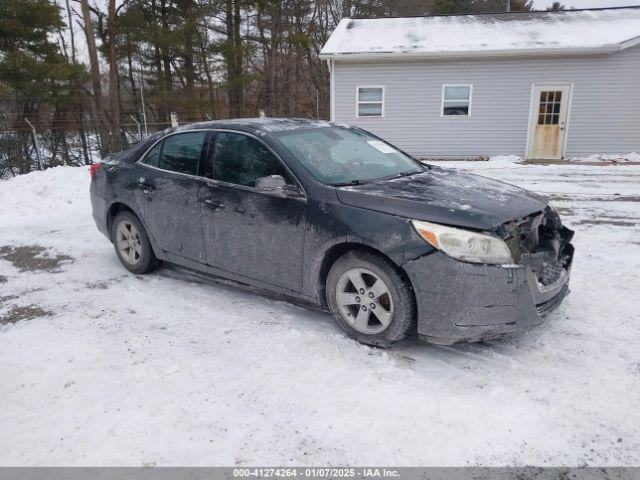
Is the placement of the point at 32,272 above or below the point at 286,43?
below

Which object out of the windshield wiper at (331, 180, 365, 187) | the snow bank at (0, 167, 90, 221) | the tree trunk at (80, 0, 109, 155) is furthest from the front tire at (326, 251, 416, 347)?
the tree trunk at (80, 0, 109, 155)

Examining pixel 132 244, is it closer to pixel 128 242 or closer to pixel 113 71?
pixel 128 242

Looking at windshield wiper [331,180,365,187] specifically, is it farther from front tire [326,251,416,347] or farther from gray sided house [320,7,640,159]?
gray sided house [320,7,640,159]

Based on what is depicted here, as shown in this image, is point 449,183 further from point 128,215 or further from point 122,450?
point 128,215

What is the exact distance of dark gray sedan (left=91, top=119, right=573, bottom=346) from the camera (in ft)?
9.98

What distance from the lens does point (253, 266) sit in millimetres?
3977

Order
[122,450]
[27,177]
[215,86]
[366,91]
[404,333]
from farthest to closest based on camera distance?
[215,86], [366,91], [27,177], [404,333], [122,450]

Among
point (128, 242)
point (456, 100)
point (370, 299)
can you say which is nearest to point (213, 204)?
point (128, 242)

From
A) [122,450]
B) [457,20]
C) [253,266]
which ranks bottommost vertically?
[122,450]

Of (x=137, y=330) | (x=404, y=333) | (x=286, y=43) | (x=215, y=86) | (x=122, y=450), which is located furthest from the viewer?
(x=286, y=43)

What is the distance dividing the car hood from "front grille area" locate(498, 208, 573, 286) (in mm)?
74

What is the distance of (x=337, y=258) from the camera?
3516mm

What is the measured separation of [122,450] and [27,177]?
31.0 feet

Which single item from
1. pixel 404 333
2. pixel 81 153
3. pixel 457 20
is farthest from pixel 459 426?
pixel 457 20
